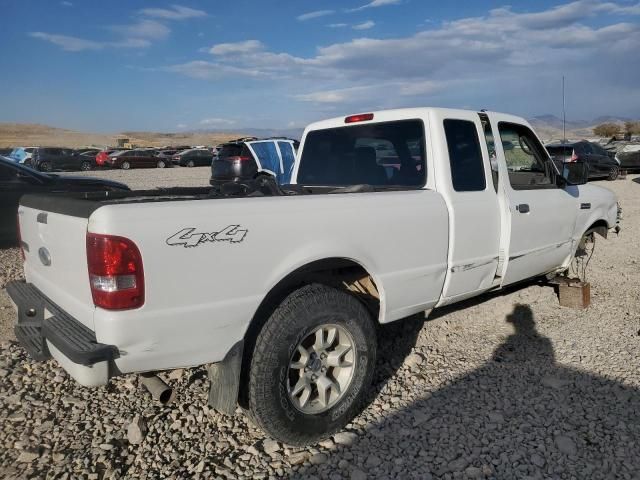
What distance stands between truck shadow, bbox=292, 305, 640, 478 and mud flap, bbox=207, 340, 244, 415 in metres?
0.55

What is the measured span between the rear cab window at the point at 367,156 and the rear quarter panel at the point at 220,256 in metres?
0.79

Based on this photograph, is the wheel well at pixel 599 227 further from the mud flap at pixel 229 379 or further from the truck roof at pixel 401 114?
the mud flap at pixel 229 379

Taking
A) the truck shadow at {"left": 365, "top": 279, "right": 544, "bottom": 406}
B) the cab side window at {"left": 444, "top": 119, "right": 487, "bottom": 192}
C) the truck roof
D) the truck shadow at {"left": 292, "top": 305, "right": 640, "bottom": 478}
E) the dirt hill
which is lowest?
the truck shadow at {"left": 292, "top": 305, "right": 640, "bottom": 478}

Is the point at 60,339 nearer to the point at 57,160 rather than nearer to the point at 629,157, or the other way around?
the point at 629,157

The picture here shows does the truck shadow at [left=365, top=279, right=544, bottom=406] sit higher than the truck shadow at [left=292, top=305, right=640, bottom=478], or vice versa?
the truck shadow at [left=365, top=279, right=544, bottom=406]

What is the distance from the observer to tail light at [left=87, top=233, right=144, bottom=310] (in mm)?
2219

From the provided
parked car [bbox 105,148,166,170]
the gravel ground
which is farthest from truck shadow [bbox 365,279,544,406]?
parked car [bbox 105,148,166,170]

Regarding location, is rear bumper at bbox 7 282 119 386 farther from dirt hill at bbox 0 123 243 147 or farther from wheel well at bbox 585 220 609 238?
dirt hill at bbox 0 123 243 147

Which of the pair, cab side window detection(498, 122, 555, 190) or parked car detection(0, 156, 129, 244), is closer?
cab side window detection(498, 122, 555, 190)

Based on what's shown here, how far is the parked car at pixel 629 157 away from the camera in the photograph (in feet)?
69.6

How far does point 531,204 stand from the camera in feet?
14.2

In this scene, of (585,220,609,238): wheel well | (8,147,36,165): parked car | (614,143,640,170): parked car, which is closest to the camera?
(585,220,609,238): wheel well

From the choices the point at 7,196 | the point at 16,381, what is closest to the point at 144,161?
the point at 7,196

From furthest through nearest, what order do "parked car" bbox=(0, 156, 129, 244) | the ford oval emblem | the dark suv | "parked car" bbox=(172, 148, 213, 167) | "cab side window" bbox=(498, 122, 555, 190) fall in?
"parked car" bbox=(172, 148, 213, 167) → the dark suv → "parked car" bbox=(0, 156, 129, 244) → "cab side window" bbox=(498, 122, 555, 190) → the ford oval emblem
